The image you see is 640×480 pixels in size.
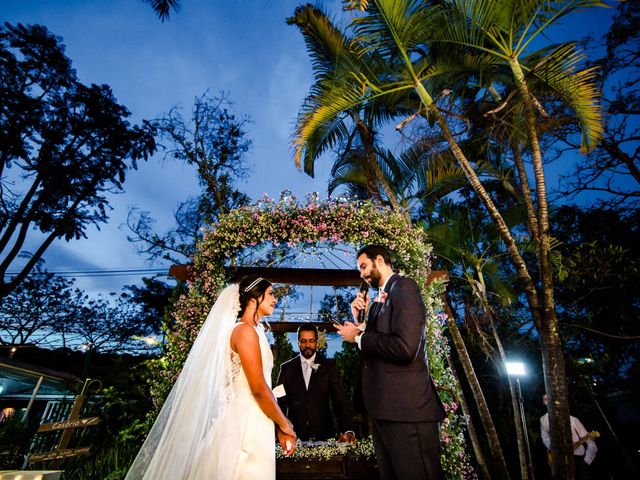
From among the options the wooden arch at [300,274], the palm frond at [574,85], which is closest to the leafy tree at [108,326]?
the wooden arch at [300,274]

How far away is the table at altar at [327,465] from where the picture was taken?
16.1 ft

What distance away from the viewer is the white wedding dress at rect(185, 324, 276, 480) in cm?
249

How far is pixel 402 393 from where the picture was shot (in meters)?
2.45

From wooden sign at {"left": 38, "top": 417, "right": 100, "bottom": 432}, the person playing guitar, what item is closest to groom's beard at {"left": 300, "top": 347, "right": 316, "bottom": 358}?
wooden sign at {"left": 38, "top": 417, "right": 100, "bottom": 432}

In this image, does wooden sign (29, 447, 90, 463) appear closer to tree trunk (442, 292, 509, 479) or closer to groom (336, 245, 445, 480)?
groom (336, 245, 445, 480)

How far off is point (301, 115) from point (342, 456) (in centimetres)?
569

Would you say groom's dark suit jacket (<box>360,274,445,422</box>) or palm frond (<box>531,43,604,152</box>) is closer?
groom's dark suit jacket (<box>360,274,445,422</box>)

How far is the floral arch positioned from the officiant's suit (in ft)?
12.4

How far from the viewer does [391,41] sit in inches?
234

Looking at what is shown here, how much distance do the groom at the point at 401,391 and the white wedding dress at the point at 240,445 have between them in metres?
0.85

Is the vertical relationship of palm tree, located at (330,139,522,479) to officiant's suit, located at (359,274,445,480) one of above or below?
above

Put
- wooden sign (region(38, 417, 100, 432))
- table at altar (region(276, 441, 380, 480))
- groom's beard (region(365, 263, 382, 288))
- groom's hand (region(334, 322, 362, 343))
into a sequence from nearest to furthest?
groom's hand (region(334, 322, 362, 343))
groom's beard (region(365, 263, 382, 288))
wooden sign (region(38, 417, 100, 432))
table at altar (region(276, 441, 380, 480))

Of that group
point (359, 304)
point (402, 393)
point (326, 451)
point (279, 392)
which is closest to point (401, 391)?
point (402, 393)

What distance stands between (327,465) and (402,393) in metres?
3.28
